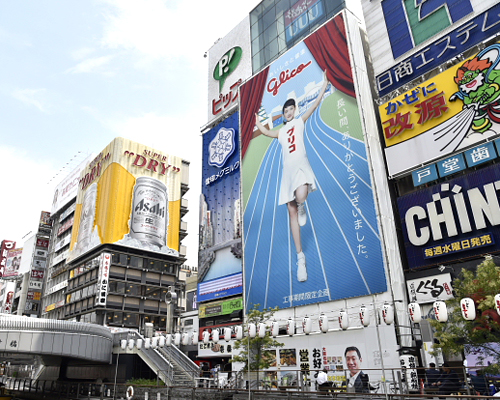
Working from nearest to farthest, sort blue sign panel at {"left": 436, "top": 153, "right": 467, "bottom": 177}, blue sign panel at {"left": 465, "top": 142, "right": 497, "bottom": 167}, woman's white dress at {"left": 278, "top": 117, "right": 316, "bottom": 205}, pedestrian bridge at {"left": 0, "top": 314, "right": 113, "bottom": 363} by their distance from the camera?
blue sign panel at {"left": 465, "top": 142, "right": 497, "bottom": 167} → blue sign panel at {"left": 436, "top": 153, "right": 467, "bottom": 177} → pedestrian bridge at {"left": 0, "top": 314, "right": 113, "bottom": 363} → woman's white dress at {"left": 278, "top": 117, "right": 316, "bottom": 205}

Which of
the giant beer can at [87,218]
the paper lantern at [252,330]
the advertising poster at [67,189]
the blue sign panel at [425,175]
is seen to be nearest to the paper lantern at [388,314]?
the paper lantern at [252,330]

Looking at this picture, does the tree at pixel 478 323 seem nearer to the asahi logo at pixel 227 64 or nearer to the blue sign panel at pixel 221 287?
the blue sign panel at pixel 221 287

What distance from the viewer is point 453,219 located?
26.9 metres

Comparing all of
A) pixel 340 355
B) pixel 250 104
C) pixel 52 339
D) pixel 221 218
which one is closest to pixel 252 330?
pixel 340 355

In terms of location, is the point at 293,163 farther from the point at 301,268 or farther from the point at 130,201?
the point at 130,201

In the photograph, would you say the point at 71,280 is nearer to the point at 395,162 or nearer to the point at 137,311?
the point at 137,311

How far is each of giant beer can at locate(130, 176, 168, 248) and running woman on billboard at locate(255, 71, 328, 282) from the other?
35607mm

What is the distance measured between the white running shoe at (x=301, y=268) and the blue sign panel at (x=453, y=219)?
8558 millimetres

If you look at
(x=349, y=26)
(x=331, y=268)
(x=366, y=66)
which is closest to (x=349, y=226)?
(x=331, y=268)

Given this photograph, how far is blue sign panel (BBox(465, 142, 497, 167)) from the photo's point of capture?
26.1 metres

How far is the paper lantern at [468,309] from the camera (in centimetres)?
1766

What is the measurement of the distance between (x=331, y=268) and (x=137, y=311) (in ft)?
138

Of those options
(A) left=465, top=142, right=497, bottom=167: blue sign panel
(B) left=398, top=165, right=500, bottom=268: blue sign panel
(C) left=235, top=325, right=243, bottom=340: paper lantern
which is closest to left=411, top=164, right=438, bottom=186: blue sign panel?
(B) left=398, top=165, right=500, bottom=268: blue sign panel

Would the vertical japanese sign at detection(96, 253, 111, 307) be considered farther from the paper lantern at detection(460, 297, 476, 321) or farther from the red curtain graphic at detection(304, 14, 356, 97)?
the paper lantern at detection(460, 297, 476, 321)
